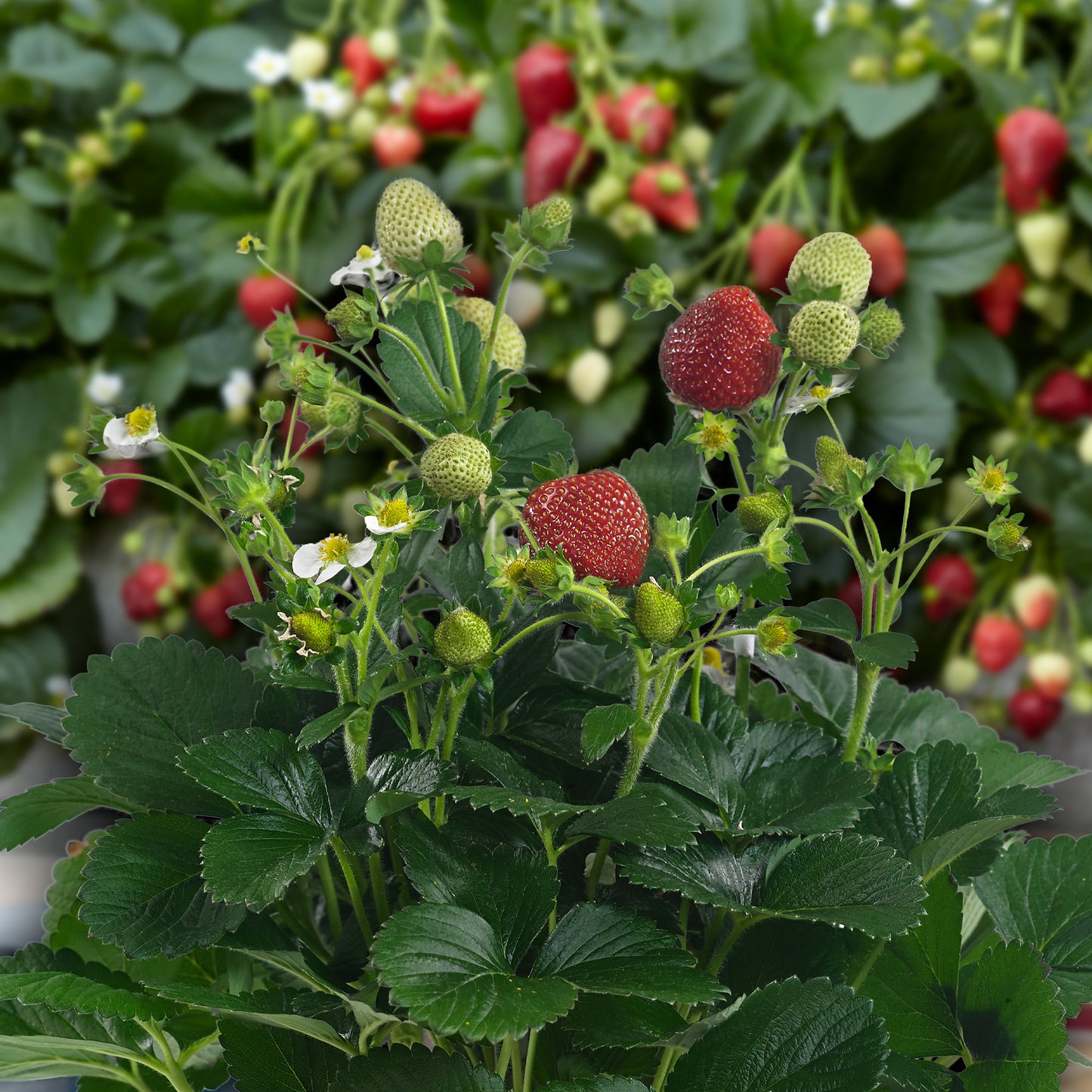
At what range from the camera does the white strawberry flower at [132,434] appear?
0.71 ft

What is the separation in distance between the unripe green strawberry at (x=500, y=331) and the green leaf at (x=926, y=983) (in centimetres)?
13

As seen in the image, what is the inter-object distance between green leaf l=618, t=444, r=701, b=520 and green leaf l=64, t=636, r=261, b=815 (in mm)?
88

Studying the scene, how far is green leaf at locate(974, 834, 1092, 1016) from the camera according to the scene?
0.77 feet

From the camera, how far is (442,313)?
8.4 inches

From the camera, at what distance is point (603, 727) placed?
19 cm

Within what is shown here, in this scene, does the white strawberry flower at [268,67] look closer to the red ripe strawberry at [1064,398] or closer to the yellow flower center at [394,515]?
the red ripe strawberry at [1064,398]

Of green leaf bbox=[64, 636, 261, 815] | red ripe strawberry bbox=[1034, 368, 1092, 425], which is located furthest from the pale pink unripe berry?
green leaf bbox=[64, 636, 261, 815]

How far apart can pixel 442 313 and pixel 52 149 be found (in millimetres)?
981

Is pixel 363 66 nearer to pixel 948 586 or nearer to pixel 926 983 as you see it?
pixel 948 586

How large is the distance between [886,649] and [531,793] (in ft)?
0.21

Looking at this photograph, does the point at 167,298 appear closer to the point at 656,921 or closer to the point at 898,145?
the point at 898,145

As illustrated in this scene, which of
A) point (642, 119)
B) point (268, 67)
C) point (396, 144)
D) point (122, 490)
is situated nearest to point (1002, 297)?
point (642, 119)

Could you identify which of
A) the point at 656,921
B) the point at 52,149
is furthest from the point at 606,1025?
the point at 52,149

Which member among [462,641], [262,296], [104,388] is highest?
[462,641]
